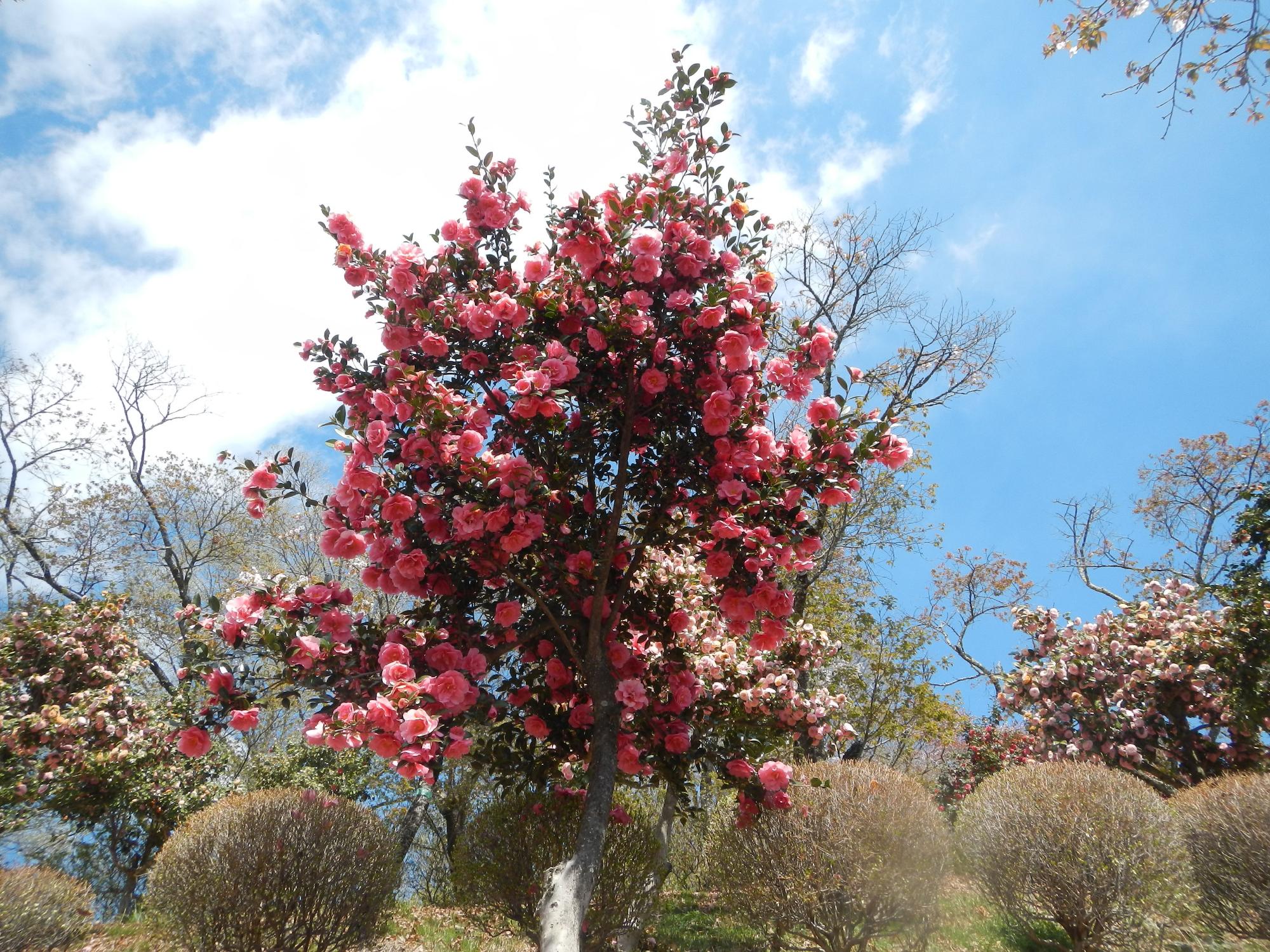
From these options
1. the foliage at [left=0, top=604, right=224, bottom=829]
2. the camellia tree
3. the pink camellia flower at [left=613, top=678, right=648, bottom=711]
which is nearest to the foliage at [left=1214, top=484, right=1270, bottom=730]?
the camellia tree

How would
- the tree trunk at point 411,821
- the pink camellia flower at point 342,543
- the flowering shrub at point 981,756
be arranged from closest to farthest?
the pink camellia flower at point 342,543
the flowering shrub at point 981,756
the tree trunk at point 411,821

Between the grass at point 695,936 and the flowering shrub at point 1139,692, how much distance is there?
2.42 metres

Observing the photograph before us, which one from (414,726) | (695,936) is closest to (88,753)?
(695,936)

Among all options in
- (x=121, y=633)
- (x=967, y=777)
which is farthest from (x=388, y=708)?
(x=967, y=777)

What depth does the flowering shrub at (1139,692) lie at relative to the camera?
732 centimetres

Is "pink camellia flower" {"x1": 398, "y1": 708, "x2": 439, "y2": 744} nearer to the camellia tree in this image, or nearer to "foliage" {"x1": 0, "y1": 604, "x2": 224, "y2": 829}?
the camellia tree

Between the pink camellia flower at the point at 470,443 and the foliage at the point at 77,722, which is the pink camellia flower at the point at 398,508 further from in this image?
the foliage at the point at 77,722

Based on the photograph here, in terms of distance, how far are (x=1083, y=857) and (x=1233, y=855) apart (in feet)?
3.87

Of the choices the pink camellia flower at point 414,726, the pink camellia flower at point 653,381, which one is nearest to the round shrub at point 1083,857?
the pink camellia flower at point 653,381

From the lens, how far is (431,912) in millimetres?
7676

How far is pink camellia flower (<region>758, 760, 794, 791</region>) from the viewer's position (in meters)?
4.12

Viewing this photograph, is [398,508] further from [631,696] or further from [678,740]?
[678,740]

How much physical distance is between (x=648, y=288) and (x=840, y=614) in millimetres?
10099

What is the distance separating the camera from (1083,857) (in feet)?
15.7
